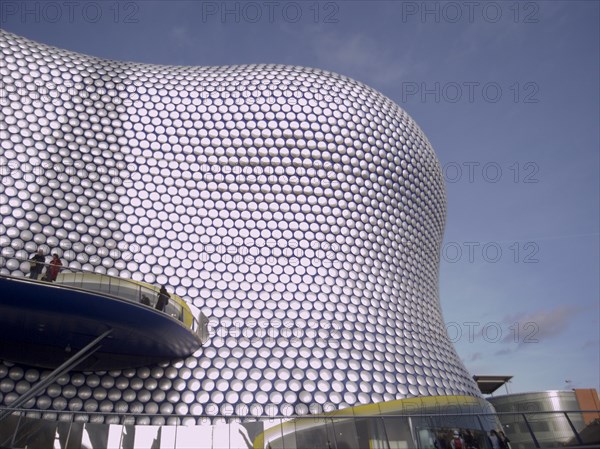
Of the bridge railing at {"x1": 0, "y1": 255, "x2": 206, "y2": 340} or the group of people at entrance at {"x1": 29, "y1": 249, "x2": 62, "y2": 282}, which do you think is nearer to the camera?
the group of people at entrance at {"x1": 29, "y1": 249, "x2": 62, "y2": 282}

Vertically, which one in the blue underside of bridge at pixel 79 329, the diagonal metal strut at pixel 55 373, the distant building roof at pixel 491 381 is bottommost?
the diagonal metal strut at pixel 55 373

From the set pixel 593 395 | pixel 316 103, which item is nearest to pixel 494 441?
pixel 316 103

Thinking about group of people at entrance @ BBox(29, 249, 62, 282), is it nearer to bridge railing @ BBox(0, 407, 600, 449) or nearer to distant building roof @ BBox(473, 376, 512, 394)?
bridge railing @ BBox(0, 407, 600, 449)

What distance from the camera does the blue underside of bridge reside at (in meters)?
8.75

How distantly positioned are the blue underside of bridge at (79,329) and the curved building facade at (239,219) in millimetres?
524

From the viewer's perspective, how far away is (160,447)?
820 centimetres

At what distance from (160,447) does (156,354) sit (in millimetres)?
3667

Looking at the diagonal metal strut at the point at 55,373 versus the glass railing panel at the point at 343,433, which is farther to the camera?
the diagonal metal strut at the point at 55,373

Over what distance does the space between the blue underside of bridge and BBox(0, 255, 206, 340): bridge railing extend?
Answer: 0.65 feet

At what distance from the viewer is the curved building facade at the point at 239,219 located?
1203 centimetres

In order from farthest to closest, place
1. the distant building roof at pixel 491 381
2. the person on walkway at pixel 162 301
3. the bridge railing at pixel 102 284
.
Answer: the distant building roof at pixel 491 381 → the person on walkway at pixel 162 301 → the bridge railing at pixel 102 284

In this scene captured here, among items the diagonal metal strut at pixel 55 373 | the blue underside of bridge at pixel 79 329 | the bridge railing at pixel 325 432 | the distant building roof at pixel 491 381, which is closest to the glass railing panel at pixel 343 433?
the bridge railing at pixel 325 432

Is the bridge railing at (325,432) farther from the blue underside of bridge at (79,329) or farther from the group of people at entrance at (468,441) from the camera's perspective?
the blue underside of bridge at (79,329)

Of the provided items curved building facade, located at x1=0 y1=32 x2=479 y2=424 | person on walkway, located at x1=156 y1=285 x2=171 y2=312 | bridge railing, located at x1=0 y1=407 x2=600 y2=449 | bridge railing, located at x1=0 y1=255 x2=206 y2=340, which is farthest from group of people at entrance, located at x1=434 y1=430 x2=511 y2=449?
person on walkway, located at x1=156 y1=285 x2=171 y2=312
